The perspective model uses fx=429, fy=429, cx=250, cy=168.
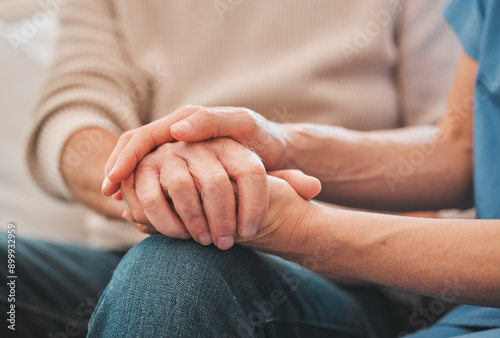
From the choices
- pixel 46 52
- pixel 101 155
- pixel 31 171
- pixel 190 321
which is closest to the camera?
pixel 190 321

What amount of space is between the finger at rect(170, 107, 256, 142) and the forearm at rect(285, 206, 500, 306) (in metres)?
0.14

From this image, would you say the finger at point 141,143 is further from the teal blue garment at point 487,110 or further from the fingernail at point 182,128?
the teal blue garment at point 487,110

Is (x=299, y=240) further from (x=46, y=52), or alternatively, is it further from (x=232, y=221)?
(x=46, y=52)

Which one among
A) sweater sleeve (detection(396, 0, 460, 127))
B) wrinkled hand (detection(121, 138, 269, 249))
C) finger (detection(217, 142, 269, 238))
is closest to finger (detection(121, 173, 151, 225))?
wrinkled hand (detection(121, 138, 269, 249))

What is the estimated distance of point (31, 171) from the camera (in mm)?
884

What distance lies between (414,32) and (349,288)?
56 centimetres

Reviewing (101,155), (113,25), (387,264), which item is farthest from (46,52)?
(387,264)

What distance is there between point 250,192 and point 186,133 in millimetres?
101

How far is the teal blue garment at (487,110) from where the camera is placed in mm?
622

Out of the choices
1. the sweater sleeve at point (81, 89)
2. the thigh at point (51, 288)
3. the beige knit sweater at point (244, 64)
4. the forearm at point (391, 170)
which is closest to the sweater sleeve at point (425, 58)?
the beige knit sweater at point (244, 64)

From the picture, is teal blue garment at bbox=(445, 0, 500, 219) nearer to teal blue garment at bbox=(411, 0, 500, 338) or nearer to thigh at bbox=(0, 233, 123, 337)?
teal blue garment at bbox=(411, 0, 500, 338)

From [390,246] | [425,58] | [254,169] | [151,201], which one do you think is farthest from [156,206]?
[425,58]

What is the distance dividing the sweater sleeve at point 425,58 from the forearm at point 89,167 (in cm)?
63

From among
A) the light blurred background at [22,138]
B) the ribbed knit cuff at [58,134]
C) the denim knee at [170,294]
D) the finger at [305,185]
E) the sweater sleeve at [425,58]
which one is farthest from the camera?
the light blurred background at [22,138]
